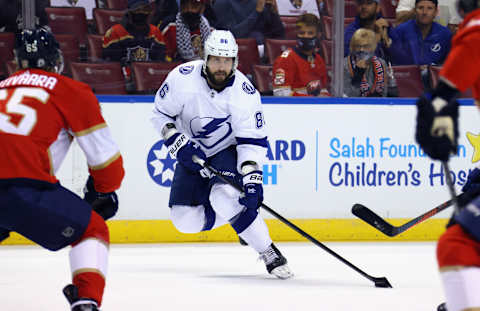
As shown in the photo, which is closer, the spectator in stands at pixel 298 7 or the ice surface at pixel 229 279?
the ice surface at pixel 229 279

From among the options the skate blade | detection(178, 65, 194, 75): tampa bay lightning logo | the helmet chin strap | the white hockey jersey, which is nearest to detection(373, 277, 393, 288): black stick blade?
the skate blade

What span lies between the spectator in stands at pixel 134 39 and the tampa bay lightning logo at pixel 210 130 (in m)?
1.22

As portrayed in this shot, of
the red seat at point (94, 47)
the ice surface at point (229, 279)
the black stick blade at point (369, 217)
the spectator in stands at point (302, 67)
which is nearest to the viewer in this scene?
the ice surface at point (229, 279)

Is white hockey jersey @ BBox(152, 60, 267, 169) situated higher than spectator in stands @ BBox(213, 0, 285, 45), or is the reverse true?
spectator in stands @ BBox(213, 0, 285, 45)

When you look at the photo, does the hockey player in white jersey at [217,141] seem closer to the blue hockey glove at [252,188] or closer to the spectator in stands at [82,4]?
the blue hockey glove at [252,188]

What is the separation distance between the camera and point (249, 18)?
5.62 metres

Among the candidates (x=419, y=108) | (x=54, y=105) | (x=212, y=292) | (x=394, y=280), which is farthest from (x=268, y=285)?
(x=419, y=108)

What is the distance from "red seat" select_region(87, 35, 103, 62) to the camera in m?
5.46

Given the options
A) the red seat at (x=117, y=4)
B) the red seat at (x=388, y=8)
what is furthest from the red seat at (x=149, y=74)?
the red seat at (x=388, y=8)

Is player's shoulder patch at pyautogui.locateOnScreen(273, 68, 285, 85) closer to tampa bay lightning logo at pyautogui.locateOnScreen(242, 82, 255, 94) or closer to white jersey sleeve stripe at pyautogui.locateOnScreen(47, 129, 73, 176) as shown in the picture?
tampa bay lightning logo at pyautogui.locateOnScreen(242, 82, 255, 94)

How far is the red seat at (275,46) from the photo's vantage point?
569 cm

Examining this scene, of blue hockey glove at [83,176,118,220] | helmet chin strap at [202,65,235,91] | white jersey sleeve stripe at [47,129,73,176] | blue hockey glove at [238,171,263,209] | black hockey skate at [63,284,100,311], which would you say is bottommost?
blue hockey glove at [238,171,263,209]

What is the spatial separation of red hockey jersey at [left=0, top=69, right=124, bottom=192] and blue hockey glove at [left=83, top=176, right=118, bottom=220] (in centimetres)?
11

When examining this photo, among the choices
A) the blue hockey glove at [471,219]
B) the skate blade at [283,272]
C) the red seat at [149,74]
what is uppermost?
the blue hockey glove at [471,219]
